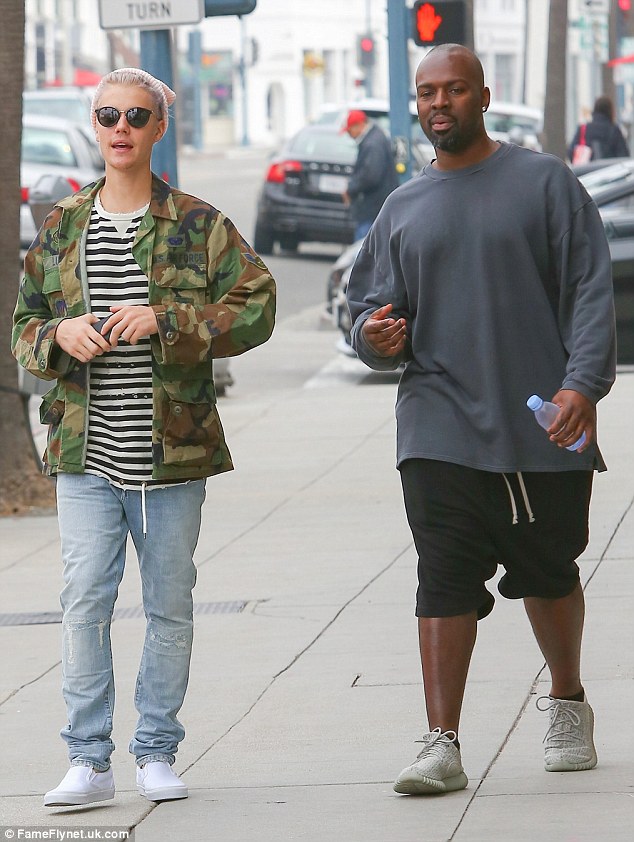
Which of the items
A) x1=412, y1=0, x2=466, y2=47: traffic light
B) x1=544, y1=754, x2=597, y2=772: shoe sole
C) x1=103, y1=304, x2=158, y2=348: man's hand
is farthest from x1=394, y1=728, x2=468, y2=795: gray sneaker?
x1=412, y1=0, x2=466, y2=47: traffic light

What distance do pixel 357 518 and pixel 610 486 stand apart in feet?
4.11

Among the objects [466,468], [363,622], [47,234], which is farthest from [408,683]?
[47,234]

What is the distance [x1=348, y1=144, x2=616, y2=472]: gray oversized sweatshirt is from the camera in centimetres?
471

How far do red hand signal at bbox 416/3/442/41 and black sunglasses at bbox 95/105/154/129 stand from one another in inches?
447

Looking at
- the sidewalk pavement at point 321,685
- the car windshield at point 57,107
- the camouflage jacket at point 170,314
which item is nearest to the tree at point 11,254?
the sidewalk pavement at point 321,685

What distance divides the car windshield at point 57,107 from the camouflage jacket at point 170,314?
24.4 m

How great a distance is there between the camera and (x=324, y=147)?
23.1 m

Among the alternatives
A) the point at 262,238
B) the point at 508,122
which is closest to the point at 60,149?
the point at 262,238

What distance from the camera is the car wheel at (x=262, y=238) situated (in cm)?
2344

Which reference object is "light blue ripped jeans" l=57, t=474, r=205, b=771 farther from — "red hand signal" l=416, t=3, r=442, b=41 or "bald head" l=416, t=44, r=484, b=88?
"red hand signal" l=416, t=3, r=442, b=41

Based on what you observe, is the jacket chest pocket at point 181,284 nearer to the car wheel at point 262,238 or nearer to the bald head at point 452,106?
the bald head at point 452,106

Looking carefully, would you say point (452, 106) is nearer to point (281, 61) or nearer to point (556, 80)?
point (556, 80)

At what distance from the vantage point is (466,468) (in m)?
4.78

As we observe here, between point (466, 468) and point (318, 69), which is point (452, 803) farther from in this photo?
point (318, 69)
